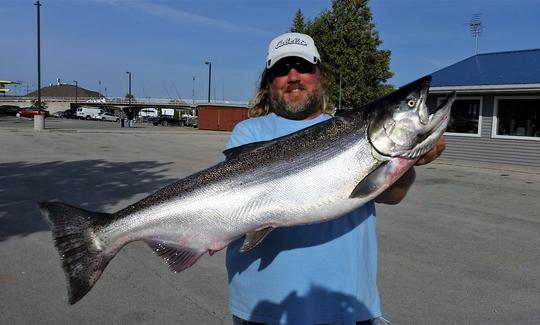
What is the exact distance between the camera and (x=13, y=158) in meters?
16.1

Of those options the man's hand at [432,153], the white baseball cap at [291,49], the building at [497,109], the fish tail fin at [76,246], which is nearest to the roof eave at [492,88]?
the building at [497,109]

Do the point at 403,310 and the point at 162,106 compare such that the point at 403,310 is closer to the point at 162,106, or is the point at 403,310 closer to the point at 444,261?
the point at 444,261

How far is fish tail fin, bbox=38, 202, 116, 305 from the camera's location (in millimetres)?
2340

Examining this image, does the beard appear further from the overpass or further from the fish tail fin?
the overpass

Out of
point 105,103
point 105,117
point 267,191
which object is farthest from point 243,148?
point 105,103

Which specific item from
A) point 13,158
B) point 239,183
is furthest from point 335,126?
point 13,158

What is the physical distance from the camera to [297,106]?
2635mm

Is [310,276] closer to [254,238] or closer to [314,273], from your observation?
[314,273]

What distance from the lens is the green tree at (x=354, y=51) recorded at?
3194 cm

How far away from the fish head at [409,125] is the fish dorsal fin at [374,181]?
0.06 metres

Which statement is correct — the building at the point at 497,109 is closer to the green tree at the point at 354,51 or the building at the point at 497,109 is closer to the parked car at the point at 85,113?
the green tree at the point at 354,51

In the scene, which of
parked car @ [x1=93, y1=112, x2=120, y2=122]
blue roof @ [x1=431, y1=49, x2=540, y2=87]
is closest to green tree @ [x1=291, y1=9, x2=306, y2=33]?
blue roof @ [x1=431, y1=49, x2=540, y2=87]

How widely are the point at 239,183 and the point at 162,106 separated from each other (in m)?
122

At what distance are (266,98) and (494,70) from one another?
19.3 meters
